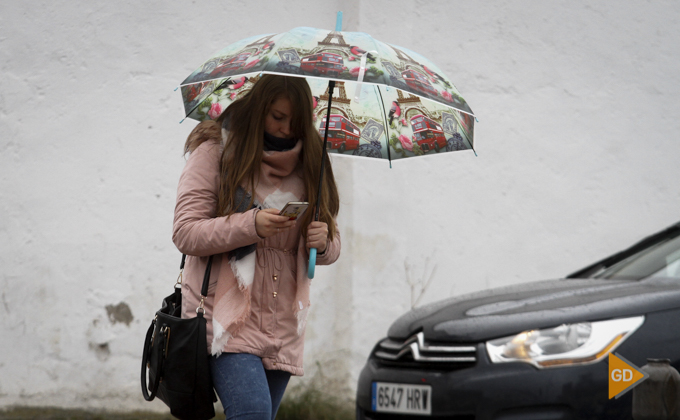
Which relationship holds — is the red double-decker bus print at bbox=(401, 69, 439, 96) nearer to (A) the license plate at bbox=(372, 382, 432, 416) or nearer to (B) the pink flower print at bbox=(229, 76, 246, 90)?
(B) the pink flower print at bbox=(229, 76, 246, 90)

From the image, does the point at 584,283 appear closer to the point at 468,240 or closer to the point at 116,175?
the point at 468,240

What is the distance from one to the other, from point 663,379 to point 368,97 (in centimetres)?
171

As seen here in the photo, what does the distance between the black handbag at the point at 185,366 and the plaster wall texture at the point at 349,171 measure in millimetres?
2750

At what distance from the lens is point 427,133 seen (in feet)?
10.5

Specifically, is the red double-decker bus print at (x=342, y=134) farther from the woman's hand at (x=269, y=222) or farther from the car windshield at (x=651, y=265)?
the car windshield at (x=651, y=265)

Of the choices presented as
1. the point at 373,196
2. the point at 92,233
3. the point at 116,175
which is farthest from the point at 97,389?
the point at 373,196

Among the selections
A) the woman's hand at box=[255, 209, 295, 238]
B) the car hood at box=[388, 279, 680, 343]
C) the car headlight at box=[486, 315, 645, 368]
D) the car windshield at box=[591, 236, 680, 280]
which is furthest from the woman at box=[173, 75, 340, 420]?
the car windshield at box=[591, 236, 680, 280]

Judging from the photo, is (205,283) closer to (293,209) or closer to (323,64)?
(293,209)

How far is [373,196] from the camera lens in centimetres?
536

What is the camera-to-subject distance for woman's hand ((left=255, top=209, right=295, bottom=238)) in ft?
7.89

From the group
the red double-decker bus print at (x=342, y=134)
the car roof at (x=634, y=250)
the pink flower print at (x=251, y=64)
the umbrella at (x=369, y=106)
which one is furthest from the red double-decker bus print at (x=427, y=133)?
the car roof at (x=634, y=250)

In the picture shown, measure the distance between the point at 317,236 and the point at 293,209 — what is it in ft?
0.77

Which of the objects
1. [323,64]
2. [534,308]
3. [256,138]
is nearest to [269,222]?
[256,138]

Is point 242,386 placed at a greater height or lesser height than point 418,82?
lesser
